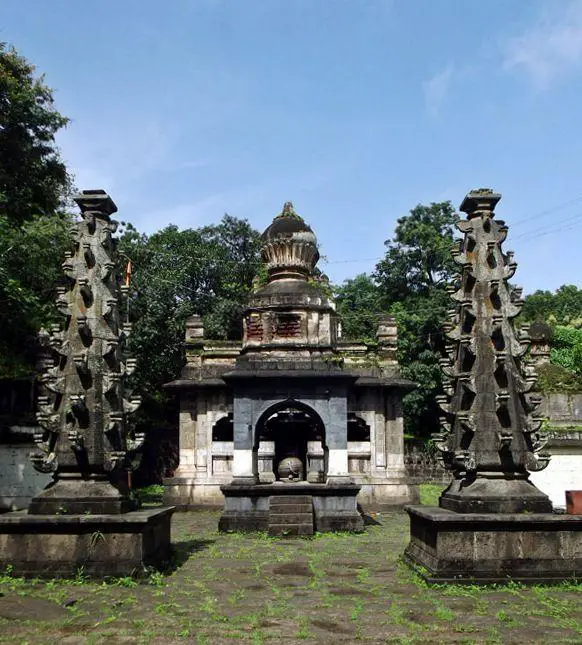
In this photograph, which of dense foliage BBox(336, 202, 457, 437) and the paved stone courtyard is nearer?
the paved stone courtyard

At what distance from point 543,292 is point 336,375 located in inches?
2281

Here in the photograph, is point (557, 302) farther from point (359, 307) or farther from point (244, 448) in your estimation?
point (244, 448)

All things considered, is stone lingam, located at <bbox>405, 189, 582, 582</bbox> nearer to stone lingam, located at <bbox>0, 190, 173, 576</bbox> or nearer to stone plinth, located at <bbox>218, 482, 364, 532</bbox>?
stone lingam, located at <bbox>0, 190, 173, 576</bbox>

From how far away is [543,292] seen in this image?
69.8m

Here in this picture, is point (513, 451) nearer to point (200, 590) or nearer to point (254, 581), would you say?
point (254, 581)

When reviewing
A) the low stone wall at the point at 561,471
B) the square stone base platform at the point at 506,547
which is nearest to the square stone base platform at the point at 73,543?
the square stone base platform at the point at 506,547

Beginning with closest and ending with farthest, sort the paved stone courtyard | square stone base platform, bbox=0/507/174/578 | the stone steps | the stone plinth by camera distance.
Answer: the paved stone courtyard < square stone base platform, bbox=0/507/174/578 < the stone steps < the stone plinth

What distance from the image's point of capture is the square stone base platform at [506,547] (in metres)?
9.48

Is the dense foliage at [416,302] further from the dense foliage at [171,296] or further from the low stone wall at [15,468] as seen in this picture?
the low stone wall at [15,468]

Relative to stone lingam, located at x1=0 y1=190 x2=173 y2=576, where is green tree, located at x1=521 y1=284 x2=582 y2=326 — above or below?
above

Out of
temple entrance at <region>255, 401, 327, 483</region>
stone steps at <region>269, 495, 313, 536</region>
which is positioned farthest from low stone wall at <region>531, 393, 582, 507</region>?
stone steps at <region>269, 495, 313, 536</region>

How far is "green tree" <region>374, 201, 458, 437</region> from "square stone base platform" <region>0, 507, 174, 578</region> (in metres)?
30.8

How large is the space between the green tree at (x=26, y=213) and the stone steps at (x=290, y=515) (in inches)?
372

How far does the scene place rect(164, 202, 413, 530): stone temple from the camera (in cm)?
1800
